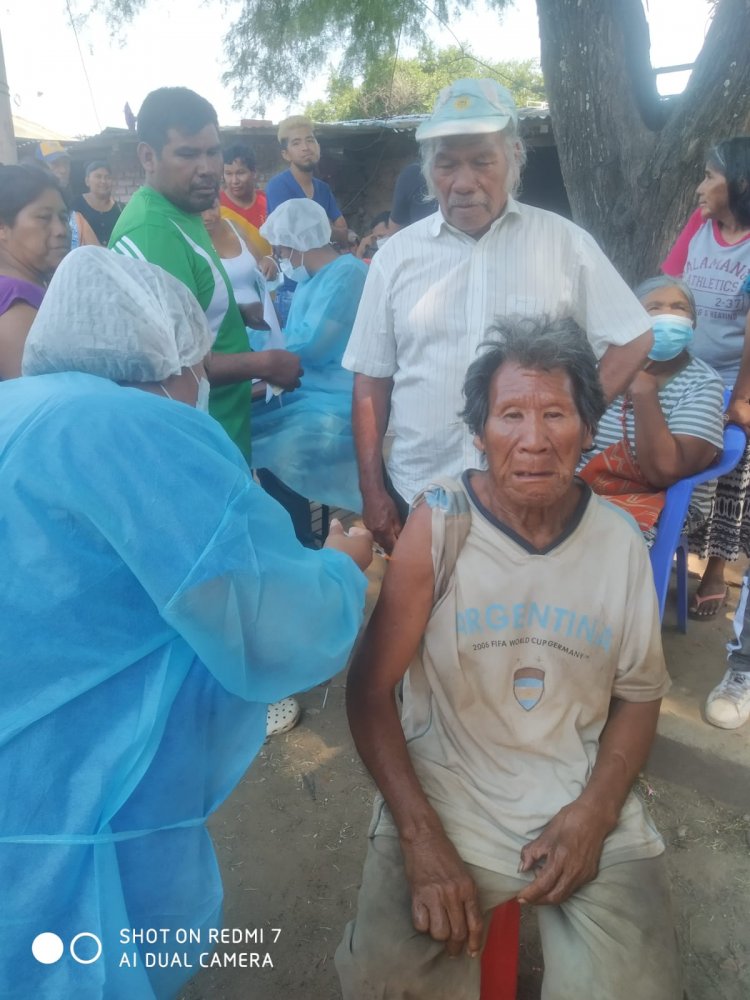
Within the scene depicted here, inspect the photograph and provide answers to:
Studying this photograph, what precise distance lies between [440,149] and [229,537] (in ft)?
5.61

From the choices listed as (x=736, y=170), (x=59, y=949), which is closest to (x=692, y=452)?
(x=736, y=170)

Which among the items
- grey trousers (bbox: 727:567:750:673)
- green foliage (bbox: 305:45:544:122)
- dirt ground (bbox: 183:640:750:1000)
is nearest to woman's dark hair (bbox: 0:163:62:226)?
dirt ground (bbox: 183:640:750:1000)

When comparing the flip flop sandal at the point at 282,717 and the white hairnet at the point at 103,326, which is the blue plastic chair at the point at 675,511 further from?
the white hairnet at the point at 103,326

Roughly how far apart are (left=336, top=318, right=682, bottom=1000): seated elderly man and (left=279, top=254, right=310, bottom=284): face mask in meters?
2.22

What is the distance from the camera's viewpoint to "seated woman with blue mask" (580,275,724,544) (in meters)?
2.70

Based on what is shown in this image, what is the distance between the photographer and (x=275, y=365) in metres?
2.86

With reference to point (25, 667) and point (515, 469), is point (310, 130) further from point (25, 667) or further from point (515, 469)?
point (25, 667)

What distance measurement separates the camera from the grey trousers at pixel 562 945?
4.93ft

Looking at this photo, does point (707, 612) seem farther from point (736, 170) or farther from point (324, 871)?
point (324, 871)

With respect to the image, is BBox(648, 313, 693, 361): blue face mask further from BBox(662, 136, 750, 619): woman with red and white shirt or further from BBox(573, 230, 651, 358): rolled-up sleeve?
BBox(662, 136, 750, 619): woman with red and white shirt

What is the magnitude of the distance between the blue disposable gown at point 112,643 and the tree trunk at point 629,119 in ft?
11.6

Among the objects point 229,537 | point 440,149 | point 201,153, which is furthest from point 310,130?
point 229,537

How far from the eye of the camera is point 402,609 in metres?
1.74

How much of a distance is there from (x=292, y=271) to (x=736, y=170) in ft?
6.86
